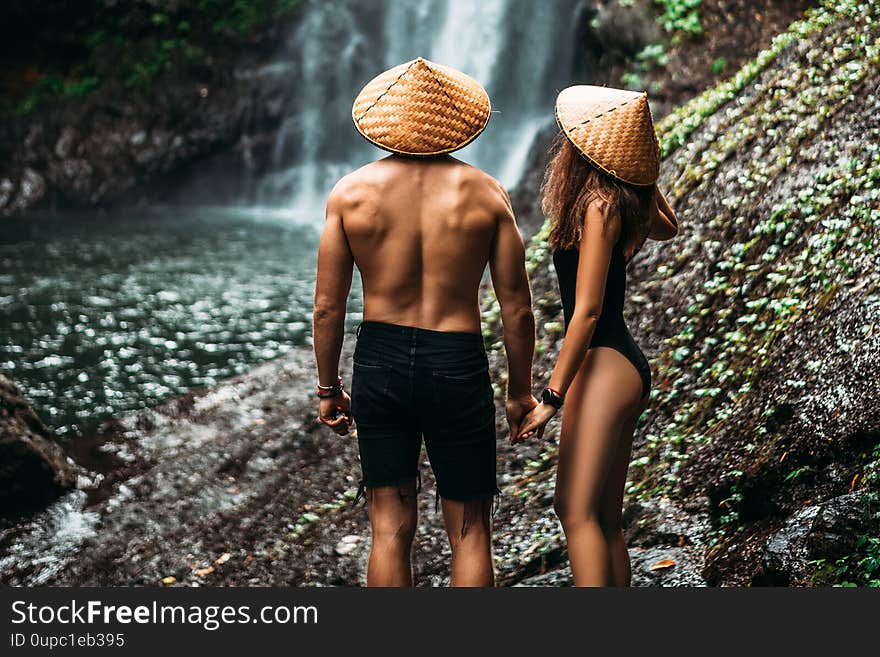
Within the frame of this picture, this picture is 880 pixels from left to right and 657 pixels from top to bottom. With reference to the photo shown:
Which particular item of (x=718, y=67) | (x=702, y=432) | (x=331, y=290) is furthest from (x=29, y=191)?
(x=331, y=290)

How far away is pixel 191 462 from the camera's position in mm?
7055

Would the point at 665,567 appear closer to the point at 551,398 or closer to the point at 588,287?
the point at 551,398

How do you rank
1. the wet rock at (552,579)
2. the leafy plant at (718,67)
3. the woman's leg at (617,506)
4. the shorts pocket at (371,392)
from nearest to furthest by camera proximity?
1. the shorts pocket at (371,392)
2. the woman's leg at (617,506)
3. the wet rock at (552,579)
4. the leafy plant at (718,67)

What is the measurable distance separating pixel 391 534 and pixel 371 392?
21.3 inches

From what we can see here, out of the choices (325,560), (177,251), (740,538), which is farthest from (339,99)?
(740,538)

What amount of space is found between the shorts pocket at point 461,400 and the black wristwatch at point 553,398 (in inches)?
8.2

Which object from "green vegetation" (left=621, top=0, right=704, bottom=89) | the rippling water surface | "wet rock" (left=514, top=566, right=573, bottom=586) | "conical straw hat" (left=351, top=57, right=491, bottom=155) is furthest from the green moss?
the rippling water surface

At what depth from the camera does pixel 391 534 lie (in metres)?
3.43

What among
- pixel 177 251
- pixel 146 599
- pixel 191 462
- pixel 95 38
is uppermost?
pixel 95 38

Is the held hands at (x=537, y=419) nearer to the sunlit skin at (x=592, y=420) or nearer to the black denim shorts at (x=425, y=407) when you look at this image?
the sunlit skin at (x=592, y=420)

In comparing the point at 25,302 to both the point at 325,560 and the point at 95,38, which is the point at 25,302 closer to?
the point at 325,560

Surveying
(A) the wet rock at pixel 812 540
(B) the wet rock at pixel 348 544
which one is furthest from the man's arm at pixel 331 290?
(B) the wet rock at pixel 348 544

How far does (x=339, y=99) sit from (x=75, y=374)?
45.8ft

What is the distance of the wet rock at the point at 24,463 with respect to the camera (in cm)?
620
